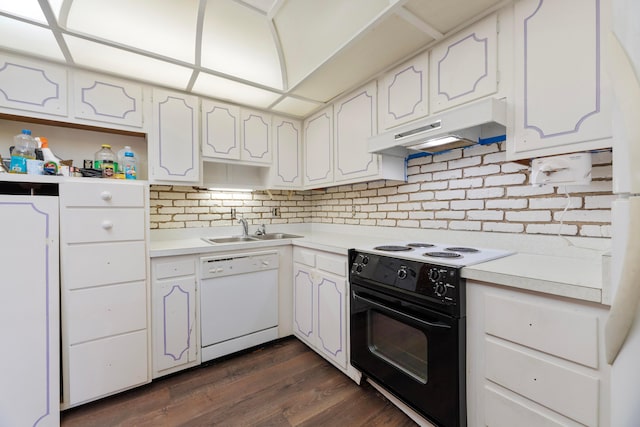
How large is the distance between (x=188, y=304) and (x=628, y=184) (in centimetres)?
232

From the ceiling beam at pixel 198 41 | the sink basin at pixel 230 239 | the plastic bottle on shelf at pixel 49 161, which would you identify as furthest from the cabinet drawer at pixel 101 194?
the ceiling beam at pixel 198 41

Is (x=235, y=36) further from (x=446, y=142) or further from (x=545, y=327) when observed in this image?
(x=545, y=327)

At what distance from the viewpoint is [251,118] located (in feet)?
8.36

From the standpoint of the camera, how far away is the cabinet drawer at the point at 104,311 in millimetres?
1605

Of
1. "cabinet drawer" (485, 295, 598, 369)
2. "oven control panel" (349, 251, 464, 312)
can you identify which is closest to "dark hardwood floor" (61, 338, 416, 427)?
"oven control panel" (349, 251, 464, 312)

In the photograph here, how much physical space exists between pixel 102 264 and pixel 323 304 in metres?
1.52

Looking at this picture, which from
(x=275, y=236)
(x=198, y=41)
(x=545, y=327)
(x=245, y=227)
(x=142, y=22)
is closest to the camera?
(x=545, y=327)

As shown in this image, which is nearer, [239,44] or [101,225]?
[101,225]

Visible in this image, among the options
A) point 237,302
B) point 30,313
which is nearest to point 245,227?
point 237,302

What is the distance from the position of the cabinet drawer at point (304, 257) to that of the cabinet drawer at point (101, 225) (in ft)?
3.92

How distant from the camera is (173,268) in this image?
1940 millimetres

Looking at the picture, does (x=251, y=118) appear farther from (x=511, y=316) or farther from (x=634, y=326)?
Result: (x=634, y=326)

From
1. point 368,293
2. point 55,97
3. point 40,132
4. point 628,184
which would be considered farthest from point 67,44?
point 628,184

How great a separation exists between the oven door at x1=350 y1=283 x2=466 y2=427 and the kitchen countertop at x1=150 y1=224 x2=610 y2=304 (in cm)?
30
